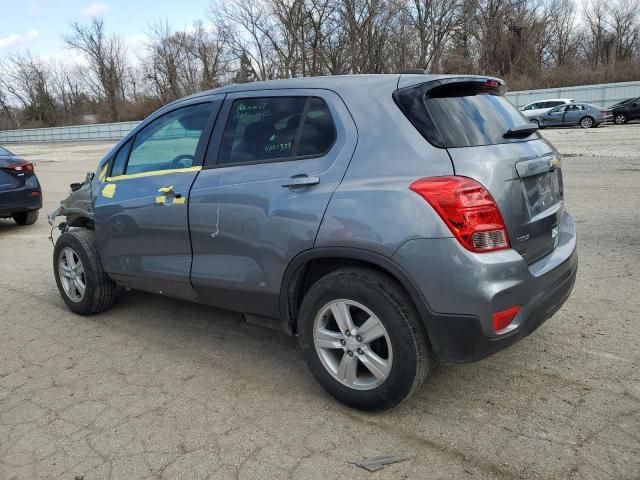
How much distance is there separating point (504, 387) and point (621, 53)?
208ft

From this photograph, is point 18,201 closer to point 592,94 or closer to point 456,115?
point 456,115

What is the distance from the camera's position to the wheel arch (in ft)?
8.74

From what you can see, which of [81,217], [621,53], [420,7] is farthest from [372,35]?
[81,217]

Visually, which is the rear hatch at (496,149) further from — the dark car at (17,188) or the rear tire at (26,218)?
the rear tire at (26,218)

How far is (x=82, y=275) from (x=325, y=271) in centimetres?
261

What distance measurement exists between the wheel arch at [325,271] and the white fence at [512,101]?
11.1m

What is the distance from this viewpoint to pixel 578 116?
87.7 ft

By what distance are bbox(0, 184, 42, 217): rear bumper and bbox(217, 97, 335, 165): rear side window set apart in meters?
6.53

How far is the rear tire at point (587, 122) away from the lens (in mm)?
26470

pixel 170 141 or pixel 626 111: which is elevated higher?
pixel 626 111

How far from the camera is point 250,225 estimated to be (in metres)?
3.24

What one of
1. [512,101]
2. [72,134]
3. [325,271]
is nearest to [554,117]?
[512,101]

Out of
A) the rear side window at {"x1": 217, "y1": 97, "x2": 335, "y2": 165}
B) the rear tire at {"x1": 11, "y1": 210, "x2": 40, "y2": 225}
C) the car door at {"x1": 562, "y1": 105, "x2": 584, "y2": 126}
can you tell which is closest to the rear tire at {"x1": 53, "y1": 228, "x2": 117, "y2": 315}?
the rear side window at {"x1": 217, "y1": 97, "x2": 335, "y2": 165}

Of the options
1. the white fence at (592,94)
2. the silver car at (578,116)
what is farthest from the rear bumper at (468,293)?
the white fence at (592,94)
